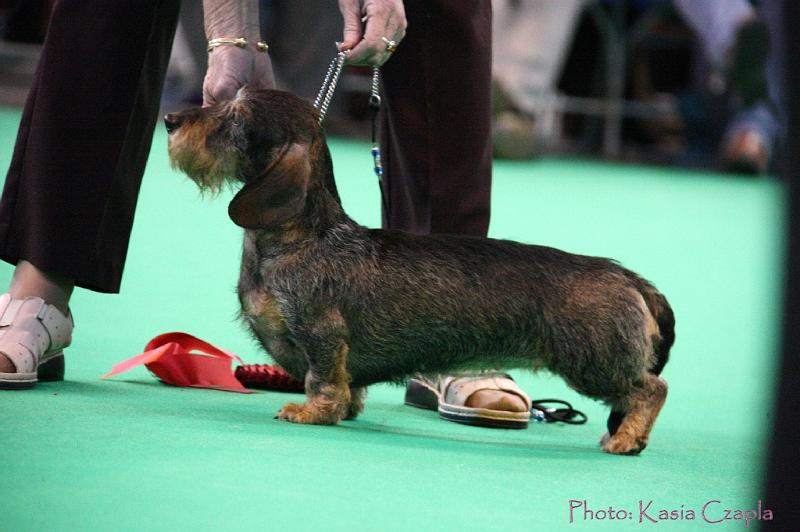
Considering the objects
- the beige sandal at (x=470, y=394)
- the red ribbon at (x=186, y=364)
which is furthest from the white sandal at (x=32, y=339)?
the beige sandal at (x=470, y=394)

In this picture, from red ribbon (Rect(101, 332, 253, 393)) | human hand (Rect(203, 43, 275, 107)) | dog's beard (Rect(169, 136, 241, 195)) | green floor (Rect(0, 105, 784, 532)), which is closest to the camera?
green floor (Rect(0, 105, 784, 532))

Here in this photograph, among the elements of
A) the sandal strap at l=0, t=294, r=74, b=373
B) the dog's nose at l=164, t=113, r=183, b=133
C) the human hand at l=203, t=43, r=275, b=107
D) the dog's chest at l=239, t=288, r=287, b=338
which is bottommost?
the sandal strap at l=0, t=294, r=74, b=373

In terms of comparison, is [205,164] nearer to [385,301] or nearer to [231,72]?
[231,72]

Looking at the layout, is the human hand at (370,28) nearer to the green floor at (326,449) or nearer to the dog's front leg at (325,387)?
the dog's front leg at (325,387)

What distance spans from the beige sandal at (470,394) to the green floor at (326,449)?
0.05 meters

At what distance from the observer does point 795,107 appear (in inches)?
25.3

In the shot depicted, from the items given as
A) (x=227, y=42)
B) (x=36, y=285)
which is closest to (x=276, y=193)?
(x=227, y=42)

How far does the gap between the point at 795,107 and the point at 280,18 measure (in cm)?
988

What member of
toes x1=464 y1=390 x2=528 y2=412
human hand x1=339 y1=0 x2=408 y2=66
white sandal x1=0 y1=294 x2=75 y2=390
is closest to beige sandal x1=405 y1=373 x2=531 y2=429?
toes x1=464 y1=390 x2=528 y2=412

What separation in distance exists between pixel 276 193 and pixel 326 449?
1.79 ft

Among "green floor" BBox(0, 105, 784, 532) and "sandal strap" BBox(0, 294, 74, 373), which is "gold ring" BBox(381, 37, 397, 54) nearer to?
"green floor" BBox(0, 105, 784, 532)

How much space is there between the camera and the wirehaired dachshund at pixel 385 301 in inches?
96.3

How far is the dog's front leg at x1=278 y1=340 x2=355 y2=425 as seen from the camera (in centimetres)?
246

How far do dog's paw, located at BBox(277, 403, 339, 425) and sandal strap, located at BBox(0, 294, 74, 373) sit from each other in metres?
0.57
